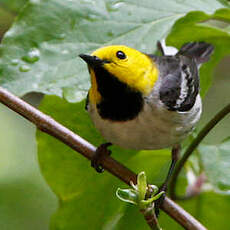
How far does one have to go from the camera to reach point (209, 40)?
2654mm

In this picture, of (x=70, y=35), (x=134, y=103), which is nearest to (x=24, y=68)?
(x=70, y=35)

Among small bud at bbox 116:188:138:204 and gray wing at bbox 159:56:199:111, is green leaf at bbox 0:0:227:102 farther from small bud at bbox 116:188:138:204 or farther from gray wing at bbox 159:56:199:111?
small bud at bbox 116:188:138:204

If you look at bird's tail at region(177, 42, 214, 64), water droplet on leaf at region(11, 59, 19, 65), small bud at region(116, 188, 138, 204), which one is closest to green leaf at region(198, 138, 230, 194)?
bird's tail at region(177, 42, 214, 64)

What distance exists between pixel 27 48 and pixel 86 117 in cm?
47

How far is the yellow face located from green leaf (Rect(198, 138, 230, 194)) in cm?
38

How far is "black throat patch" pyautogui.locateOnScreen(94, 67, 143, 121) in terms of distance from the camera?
8.05ft

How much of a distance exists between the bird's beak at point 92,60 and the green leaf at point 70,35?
0.12 metres

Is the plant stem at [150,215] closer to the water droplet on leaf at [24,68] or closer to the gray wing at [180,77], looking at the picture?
the water droplet on leaf at [24,68]

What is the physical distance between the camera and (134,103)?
248 centimetres

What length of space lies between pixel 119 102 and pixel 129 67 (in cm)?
18

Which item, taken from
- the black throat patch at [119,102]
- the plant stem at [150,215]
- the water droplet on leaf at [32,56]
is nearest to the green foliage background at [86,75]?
the water droplet on leaf at [32,56]

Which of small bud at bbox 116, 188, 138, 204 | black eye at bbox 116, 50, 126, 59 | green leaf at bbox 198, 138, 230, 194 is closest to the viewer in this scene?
small bud at bbox 116, 188, 138, 204

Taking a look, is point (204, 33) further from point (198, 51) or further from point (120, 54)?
point (198, 51)

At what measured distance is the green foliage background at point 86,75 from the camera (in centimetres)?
229
